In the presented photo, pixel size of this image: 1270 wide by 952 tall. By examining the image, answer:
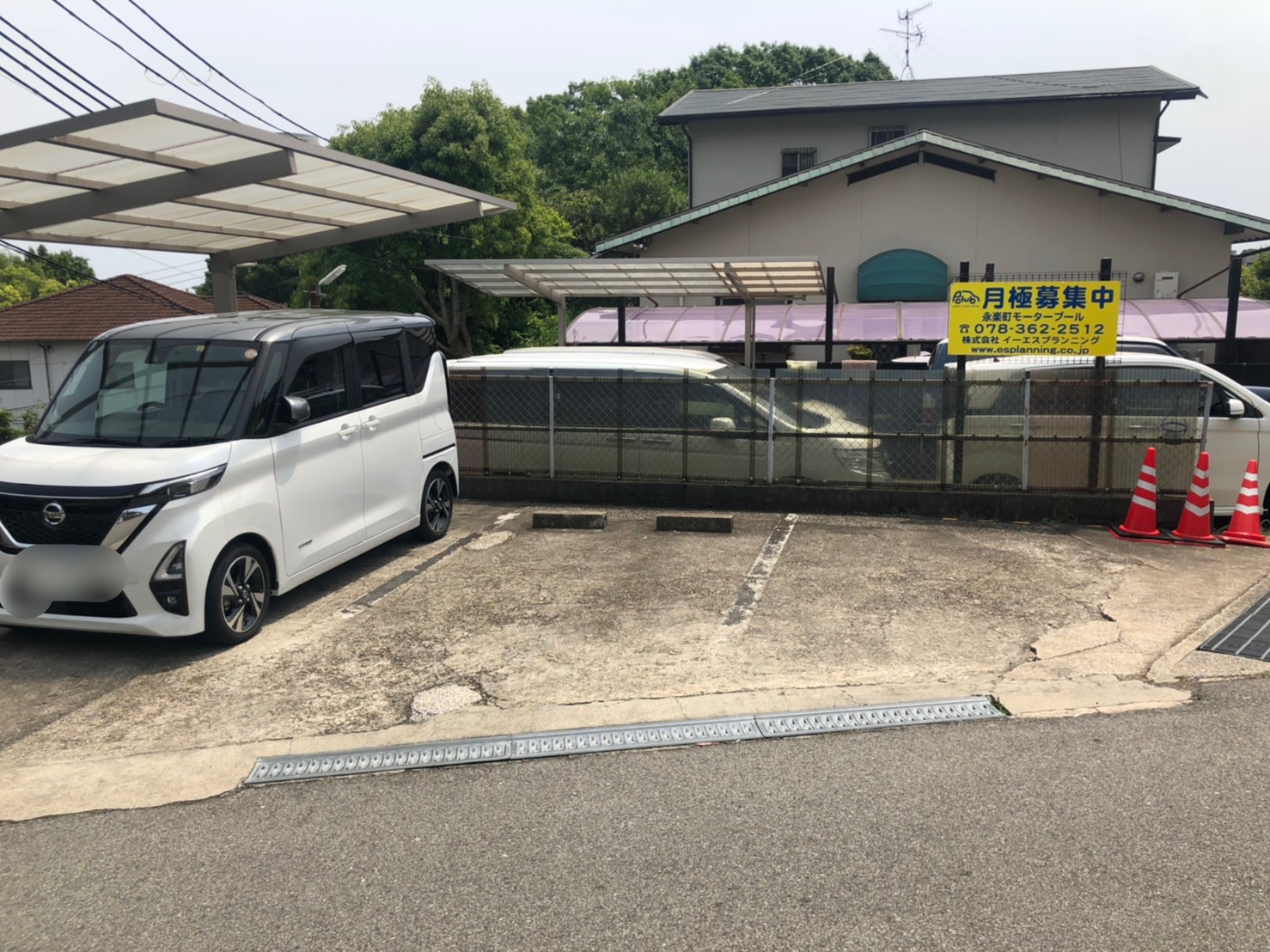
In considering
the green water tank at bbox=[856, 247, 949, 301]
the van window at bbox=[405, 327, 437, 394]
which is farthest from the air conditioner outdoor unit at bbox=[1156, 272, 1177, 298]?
the van window at bbox=[405, 327, 437, 394]

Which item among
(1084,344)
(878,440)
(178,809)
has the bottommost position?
(178,809)

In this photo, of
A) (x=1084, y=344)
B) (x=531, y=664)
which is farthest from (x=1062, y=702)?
(x=1084, y=344)

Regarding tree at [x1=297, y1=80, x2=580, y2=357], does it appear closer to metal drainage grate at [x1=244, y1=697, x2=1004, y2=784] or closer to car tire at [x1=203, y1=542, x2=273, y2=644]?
car tire at [x1=203, y1=542, x2=273, y2=644]

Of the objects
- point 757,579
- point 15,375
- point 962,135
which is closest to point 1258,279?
point 962,135

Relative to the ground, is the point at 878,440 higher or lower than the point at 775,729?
higher

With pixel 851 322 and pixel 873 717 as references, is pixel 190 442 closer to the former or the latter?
pixel 873 717

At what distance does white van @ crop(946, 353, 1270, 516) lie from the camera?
938cm

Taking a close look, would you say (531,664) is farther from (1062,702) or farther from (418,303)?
(418,303)

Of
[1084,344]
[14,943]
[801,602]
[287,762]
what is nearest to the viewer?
[14,943]

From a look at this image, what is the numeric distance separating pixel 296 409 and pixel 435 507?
2506mm

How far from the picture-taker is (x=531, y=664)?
18.8ft

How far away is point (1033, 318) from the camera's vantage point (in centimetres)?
972

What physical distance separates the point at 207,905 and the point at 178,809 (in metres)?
0.90

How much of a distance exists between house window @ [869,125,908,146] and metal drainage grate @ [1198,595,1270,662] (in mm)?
24183
